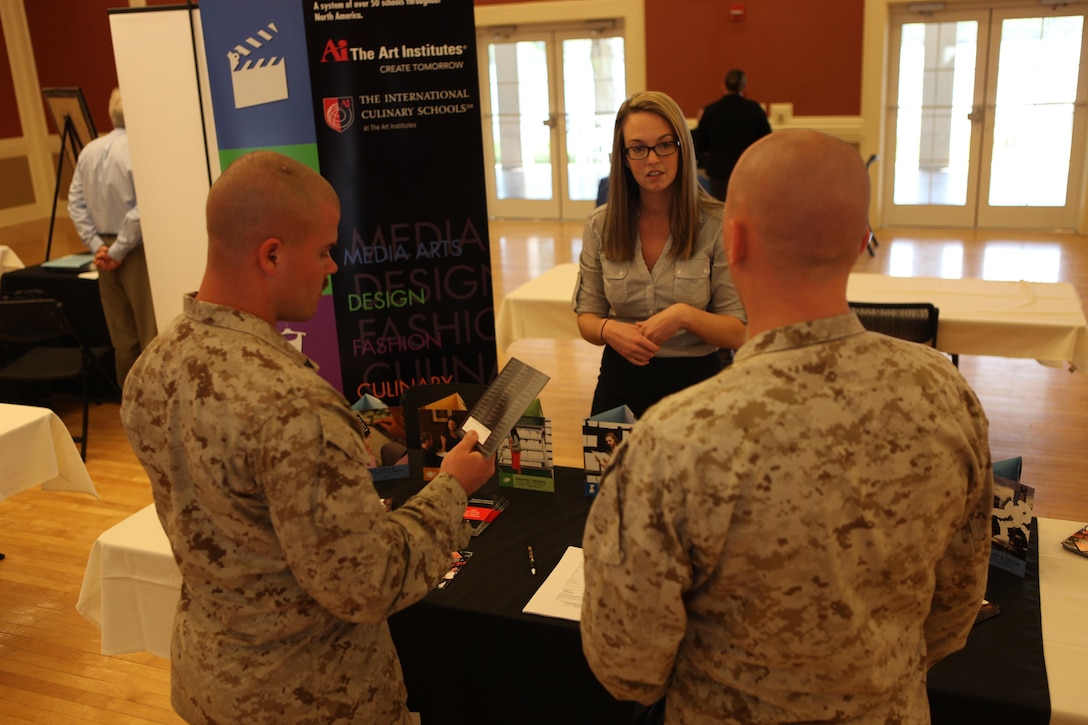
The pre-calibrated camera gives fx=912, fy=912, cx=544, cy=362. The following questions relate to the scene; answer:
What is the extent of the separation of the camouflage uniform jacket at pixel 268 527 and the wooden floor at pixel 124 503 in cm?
160

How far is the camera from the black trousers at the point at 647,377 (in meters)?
2.61

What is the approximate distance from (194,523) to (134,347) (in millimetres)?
4436

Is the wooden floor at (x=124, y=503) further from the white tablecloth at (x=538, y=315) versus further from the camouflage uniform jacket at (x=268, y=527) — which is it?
the camouflage uniform jacket at (x=268, y=527)

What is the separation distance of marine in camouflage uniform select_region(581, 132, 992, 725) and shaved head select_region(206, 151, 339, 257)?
0.63 m

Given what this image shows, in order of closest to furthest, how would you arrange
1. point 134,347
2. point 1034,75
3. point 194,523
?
point 194,523 → point 134,347 → point 1034,75

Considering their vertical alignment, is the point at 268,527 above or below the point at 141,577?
above

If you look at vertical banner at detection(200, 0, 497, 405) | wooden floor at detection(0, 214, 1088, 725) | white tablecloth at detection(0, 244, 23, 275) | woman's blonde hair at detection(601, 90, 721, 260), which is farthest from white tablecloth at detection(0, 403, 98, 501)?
white tablecloth at detection(0, 244, 23, 275)

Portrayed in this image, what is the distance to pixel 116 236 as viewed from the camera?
17.6 ft

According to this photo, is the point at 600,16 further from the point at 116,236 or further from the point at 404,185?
the point at 404,185

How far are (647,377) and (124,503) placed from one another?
2937 millimetres

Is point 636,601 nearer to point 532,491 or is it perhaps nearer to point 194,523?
point 194,523

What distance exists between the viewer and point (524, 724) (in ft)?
6.31

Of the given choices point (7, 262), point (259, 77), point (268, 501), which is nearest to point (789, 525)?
point (268, 501)

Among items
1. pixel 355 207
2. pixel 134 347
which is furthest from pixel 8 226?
pixel 355 207
